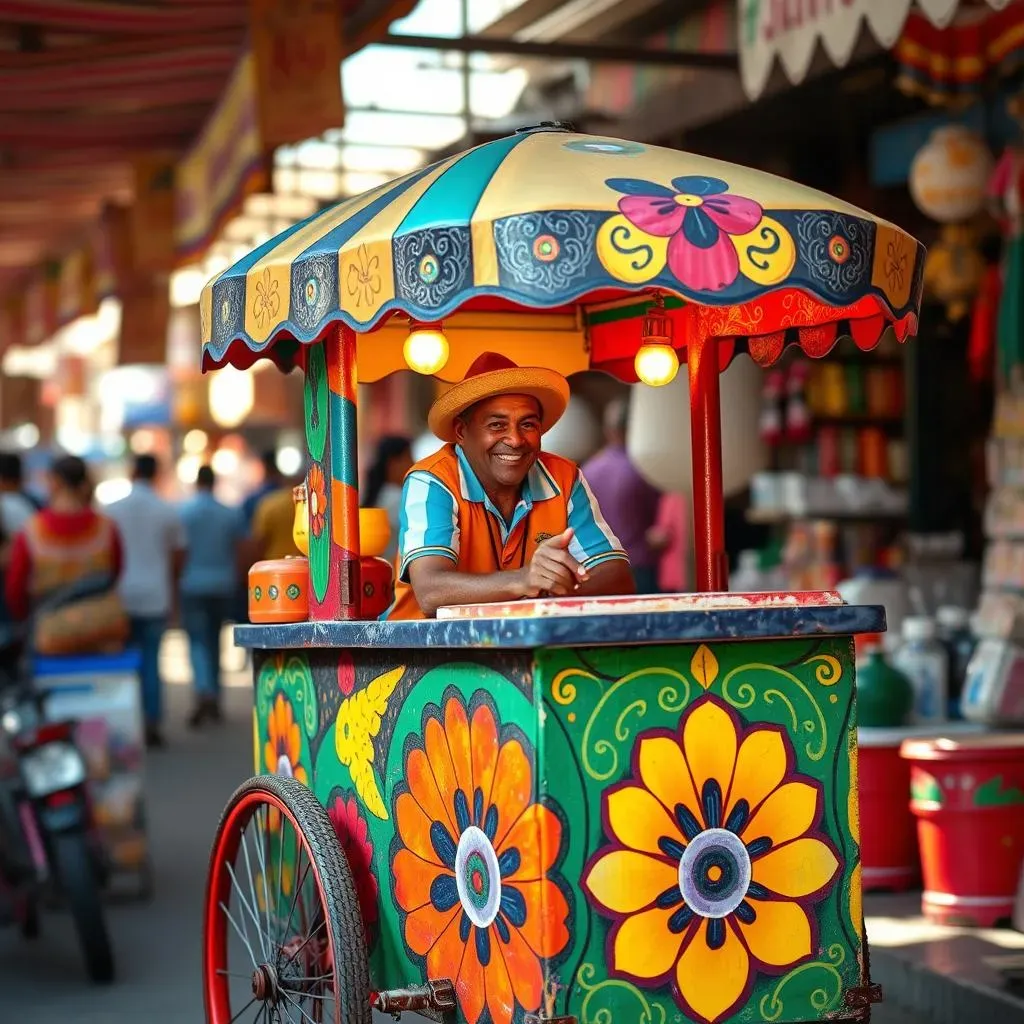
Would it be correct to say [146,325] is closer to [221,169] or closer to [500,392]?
[221,169]

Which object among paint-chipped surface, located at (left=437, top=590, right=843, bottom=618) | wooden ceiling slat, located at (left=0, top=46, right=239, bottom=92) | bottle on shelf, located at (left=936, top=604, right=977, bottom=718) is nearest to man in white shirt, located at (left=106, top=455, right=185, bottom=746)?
wooden ceiling slat, located at (left=0, top=46, right=239, bottom=92)

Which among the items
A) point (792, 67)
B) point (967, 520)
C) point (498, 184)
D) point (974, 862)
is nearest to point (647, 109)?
point (967, 520)

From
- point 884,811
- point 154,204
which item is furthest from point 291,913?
point 154,204

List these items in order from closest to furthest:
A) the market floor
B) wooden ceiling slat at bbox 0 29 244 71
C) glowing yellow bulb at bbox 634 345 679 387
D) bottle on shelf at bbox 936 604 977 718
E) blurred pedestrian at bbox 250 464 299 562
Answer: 1. glowing yellow bulb at bbox 634 345 679 387
2. the market floor
3. bottle on shelf at bbox 936 604 977 718
4. wooden ceiling slat at bbox 0 29 244 71
5. blurred pedestrian at bbox 250 464 299 562

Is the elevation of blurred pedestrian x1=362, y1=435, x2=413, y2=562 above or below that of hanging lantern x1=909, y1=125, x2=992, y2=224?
below

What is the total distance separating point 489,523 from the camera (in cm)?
452

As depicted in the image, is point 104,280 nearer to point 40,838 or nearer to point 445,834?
point 40,838

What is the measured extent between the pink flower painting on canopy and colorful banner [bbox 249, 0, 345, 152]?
4808mm

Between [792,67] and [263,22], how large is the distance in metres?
2.73

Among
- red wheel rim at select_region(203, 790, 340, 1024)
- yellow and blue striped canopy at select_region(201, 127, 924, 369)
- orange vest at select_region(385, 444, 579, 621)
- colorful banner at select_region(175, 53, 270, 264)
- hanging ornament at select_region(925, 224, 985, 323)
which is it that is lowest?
red wheel rim at select_region(203, 790, 340, 1024)

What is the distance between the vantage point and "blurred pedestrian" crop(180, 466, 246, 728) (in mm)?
13609

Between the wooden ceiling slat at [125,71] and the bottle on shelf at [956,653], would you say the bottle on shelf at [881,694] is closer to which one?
the bottle on shelf at [956,653]

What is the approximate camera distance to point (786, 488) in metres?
11.5

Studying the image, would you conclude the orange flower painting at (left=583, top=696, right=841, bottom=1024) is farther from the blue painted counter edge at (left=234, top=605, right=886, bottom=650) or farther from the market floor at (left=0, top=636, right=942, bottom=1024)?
the market floor at (left=0, top=636, right=942, bottom=1024)
